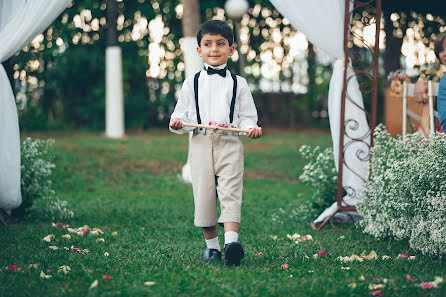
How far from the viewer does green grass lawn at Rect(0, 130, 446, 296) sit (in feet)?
10.2

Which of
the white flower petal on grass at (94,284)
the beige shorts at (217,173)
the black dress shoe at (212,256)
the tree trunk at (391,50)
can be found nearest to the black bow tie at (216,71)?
the beige shorts at (217,173)

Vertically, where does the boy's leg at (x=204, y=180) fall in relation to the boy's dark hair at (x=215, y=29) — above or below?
below

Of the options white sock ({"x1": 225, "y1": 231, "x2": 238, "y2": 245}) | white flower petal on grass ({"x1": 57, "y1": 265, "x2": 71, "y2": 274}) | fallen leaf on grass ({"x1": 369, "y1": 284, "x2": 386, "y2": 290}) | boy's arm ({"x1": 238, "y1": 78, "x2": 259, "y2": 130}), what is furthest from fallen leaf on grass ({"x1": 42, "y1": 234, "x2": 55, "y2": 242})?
fallen leaf on grass ({"x1": 369, "y1": 284, "x2": 386, "y2": 290})

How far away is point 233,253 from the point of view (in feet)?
11.7

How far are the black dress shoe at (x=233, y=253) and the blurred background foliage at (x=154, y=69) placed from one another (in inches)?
426

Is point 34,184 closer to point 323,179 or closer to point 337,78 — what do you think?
point 323,179

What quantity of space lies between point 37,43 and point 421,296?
11.6 m

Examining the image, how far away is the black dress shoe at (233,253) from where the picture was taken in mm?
3547

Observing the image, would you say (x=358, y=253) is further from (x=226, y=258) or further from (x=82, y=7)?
(x=82, y=7)

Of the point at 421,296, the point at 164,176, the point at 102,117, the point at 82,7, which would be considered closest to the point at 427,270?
the point at 421,296

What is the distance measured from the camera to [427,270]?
3586 mm

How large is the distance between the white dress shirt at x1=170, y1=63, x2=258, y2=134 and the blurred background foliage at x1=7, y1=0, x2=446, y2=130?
10362 millimetres

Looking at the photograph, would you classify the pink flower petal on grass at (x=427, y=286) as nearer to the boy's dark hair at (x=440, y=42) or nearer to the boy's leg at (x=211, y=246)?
the boy's leg at (x=211, y=246)

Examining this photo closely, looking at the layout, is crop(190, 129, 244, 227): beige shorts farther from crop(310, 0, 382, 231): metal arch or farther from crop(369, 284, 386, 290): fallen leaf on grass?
crop(310, 0, 382, 231): metal arch
